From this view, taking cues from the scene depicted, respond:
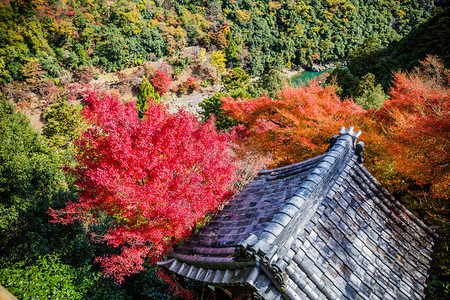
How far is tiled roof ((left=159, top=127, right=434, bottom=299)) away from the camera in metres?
2.42

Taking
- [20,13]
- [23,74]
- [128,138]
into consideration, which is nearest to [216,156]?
[128,138]

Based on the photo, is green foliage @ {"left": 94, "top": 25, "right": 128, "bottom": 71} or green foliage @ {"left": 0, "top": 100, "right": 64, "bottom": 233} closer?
green foliage @ {"left": 0, "top": 100, "right": 64, "bottom": 233}

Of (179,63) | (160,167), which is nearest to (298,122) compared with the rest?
(160,167)

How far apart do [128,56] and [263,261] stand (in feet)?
121

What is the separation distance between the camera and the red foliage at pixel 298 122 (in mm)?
8836

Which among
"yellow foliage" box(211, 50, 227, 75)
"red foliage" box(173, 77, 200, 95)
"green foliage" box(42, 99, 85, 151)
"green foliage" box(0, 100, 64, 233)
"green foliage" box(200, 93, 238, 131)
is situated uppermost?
"yellow foliage" box(211, 50, 227, 75)

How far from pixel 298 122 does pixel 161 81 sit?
1055 inches

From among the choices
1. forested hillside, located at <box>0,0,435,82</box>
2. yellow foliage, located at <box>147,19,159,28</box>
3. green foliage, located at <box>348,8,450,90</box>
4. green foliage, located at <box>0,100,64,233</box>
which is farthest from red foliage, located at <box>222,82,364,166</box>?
yellow foliage, located at <box>147,19,159,28</box>

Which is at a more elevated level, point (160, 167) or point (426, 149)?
point (426, 149)

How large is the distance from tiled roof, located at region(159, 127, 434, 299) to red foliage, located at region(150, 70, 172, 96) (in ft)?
100

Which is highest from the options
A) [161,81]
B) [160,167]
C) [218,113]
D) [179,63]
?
[179,63]

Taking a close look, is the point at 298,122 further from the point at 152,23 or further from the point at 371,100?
the point at 152,23

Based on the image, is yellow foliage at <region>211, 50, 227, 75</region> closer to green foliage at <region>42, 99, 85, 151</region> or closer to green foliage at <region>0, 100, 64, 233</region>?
green foliage at <region>42, 99, 85, 151</region>

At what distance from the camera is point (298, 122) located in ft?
30.9
